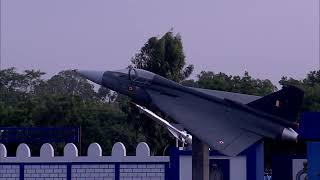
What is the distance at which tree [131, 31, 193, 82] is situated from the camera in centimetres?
4603

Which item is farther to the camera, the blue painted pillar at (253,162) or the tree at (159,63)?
the tree at (159,63)

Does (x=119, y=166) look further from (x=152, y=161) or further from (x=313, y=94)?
(x=313, y=94)

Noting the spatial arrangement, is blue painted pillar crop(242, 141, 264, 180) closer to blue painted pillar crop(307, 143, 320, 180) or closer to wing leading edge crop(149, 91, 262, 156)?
wing leading edge crop(149, 91, 262, 156)

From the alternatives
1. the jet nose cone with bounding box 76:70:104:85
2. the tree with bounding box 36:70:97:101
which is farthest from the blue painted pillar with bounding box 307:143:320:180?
the tree with bounding box 36:70:97:101

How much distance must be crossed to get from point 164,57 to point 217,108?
19673 millimetres

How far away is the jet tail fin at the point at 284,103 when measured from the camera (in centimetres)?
2625

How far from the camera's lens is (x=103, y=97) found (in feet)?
290

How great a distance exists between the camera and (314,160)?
2114cm

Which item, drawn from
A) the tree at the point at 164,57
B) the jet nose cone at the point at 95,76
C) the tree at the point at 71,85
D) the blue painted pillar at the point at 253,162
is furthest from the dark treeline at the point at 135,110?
the tree at the point at 71,85

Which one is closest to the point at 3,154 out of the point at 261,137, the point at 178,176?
the point at 178,176

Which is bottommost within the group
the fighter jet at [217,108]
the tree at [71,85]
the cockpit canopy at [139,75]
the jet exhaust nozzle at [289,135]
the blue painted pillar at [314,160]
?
the blue painted pillar at [314,160]

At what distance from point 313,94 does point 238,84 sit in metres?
5.35

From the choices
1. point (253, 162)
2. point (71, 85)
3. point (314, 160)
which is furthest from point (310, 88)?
point (71, 85)

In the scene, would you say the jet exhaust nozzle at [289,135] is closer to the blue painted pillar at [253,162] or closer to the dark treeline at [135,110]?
the blue painted pillar at [253,162]
